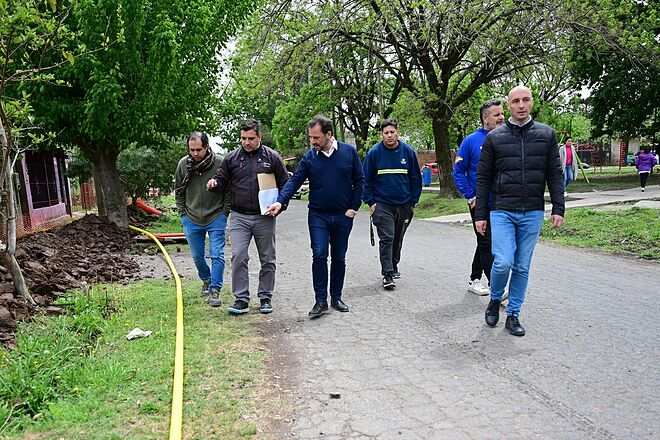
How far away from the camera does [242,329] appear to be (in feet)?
18.7

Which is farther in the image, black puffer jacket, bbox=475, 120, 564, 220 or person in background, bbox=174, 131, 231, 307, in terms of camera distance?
person in background, bbox=174, 131, 231, 307

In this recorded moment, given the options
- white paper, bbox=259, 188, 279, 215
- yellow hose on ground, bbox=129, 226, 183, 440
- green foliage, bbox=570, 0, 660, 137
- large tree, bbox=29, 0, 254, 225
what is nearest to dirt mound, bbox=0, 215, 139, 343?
yellow hose on ground, bbox=129, 226, 183, 440

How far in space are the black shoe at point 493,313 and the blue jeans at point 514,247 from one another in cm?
16

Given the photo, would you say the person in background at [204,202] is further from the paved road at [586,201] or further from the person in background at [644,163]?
the person in background at [644,163]

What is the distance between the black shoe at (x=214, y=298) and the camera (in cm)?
668

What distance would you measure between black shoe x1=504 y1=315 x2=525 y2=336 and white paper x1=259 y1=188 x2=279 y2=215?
2.62 meters

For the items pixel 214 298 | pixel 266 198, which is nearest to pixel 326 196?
pixel 266 198

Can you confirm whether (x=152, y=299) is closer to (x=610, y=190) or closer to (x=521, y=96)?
(x=521, y=96)

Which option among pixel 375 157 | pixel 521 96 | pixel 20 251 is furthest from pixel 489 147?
pixel 20 251

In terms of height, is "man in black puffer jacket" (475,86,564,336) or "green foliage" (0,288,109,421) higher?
"man in black puffer jacket" (475,86,564,336)

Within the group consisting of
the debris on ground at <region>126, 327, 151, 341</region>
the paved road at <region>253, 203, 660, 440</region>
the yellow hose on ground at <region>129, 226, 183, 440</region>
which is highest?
the yellow hose on ground at <region>129, 226, 183, 440</region>

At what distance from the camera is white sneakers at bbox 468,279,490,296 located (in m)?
6.78

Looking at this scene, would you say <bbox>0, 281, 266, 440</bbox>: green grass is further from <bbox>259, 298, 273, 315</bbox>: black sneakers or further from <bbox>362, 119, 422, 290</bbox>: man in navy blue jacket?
<bbox>362, 119, 422, 290</bbox>: man in navy blue jacket

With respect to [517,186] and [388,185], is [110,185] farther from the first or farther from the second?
[517,186]
